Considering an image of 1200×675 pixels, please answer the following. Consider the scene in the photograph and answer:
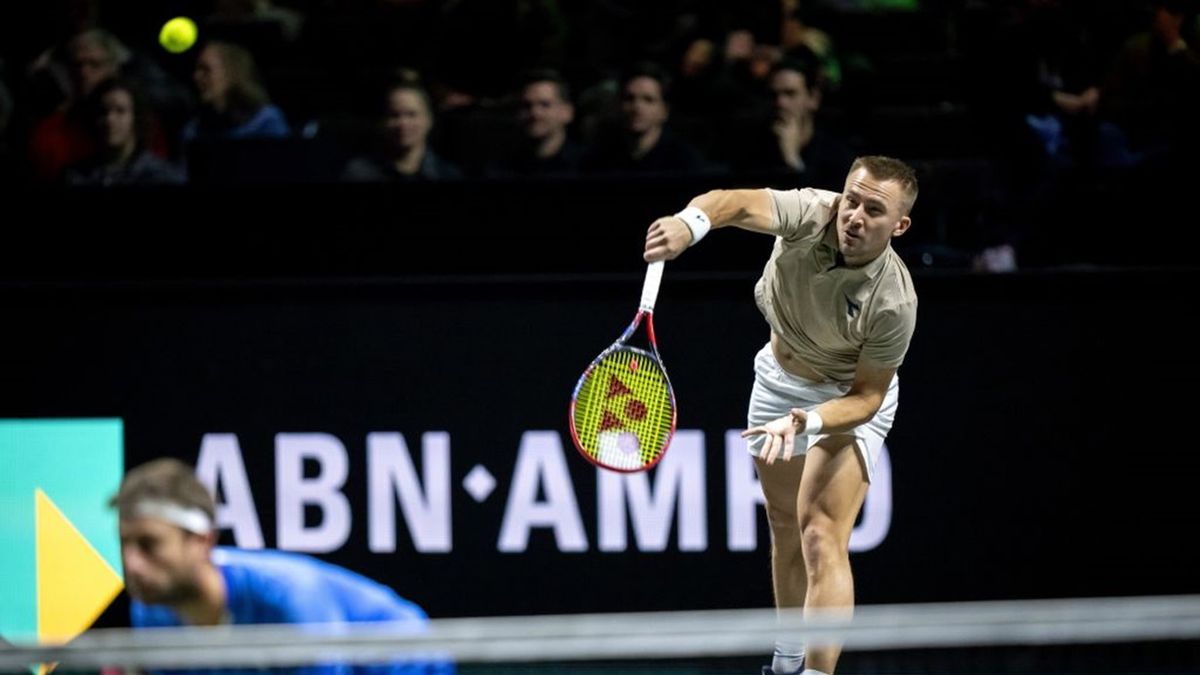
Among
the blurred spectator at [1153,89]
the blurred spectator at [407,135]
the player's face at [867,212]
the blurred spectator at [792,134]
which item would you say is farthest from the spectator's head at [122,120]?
the blurred spectator at [1153,89]

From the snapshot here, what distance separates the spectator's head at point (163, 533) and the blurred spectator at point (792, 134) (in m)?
4.46

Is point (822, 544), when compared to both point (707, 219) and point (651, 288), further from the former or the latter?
point (707, 219)

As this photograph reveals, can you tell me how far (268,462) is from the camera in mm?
7316

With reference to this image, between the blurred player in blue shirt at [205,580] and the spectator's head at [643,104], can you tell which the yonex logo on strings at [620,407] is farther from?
the spectator's head at [643,104]

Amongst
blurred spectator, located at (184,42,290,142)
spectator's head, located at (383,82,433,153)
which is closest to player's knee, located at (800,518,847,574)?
spectator's head, located at (383,82,433,153)

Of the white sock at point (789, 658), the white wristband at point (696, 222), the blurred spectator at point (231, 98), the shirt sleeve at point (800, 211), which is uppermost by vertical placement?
the blurred spectator at point (231, 98)

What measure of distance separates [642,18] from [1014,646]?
14.8ft

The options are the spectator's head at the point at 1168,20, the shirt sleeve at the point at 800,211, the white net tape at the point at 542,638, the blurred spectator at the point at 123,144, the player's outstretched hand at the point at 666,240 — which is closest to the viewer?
the white net tape at the point at 542,638

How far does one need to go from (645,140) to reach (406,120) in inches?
41.3

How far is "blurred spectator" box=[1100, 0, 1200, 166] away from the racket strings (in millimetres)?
3094

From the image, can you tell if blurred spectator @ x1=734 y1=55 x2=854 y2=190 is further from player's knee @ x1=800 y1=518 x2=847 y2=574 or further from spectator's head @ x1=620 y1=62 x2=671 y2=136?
player's knee @ x1=800 y1=518 x2=847 y2=574

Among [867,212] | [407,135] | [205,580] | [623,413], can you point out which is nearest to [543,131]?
[407,135]

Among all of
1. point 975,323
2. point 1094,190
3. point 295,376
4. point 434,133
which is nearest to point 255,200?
point 295,376

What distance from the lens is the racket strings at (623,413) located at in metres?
5.75
